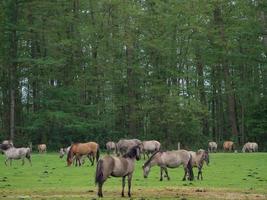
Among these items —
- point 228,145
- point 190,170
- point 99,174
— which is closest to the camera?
point 99,174

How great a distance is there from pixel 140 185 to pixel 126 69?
42.4m

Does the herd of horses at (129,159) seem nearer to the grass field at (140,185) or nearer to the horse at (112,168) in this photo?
the horse at (112,168)

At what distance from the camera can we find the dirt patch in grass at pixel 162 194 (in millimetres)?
19062

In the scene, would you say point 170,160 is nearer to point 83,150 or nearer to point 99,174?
point 99,174

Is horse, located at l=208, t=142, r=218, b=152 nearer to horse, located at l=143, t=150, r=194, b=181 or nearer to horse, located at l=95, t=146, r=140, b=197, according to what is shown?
horse, located at l=143, t=150, r=194, b=181

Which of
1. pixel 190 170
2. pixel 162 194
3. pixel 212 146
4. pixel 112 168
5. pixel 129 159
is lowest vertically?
pixel 162 194

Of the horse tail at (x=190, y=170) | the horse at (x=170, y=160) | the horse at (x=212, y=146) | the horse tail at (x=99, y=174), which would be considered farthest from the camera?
the horse at (x=212, y=146)

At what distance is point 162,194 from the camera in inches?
787

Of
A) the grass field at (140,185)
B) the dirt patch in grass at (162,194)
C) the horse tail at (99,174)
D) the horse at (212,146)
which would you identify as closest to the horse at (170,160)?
the grass field at (140,185)

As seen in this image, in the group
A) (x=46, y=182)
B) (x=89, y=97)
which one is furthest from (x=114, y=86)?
(x=46, y=182)

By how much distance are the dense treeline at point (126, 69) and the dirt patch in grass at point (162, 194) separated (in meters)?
38.2

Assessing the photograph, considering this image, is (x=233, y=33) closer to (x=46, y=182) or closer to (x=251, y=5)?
(x=251, y=5)

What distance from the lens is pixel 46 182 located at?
975 inches

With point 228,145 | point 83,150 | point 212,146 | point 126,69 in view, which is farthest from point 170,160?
point 126,69
